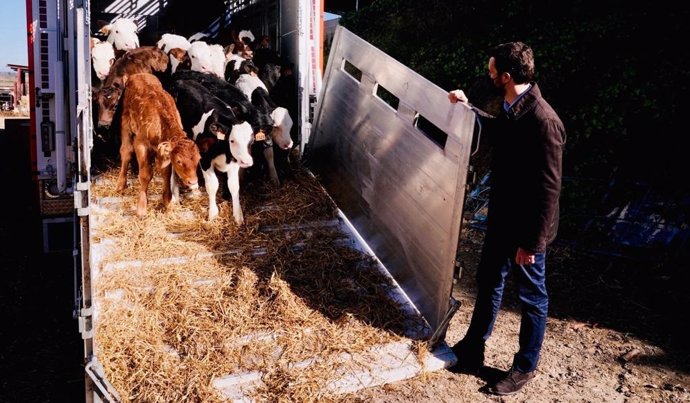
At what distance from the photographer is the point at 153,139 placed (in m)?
5.11

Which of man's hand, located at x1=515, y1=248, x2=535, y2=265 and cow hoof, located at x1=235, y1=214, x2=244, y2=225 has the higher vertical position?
cow hoof, located at x1=235, y1=214, x2=244, y2=225

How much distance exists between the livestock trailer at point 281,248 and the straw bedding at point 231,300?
1 centimetres

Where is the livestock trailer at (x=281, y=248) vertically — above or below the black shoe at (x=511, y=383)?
above

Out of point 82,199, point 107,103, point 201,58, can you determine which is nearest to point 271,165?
point 107,103

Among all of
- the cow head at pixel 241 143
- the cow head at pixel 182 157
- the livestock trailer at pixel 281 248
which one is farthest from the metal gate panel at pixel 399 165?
the cow head at pixel 182 157

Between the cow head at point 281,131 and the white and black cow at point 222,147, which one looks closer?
the white and black cow at point 222,147

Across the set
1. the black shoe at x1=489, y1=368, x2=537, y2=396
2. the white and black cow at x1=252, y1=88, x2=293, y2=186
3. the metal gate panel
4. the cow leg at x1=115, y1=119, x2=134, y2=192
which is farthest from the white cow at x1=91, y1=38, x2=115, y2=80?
the black shoe at x1=489, y1=368, x2=537, y2=396

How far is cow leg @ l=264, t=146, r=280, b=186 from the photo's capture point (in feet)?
19.2

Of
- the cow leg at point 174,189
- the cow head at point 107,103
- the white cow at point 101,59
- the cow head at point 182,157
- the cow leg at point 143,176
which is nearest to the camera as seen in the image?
the cow head at point 182,157

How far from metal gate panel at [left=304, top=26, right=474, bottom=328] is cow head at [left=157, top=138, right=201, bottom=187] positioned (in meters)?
1.46

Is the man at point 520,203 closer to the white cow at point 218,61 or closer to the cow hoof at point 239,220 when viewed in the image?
the cow hoof at point 239,220

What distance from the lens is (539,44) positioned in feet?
29.3

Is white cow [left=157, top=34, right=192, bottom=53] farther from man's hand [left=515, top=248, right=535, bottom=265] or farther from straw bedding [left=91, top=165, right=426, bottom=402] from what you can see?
man's hand [left=515, top=248, right=535, bottom=265]

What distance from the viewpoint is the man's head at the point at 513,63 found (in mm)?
3396
